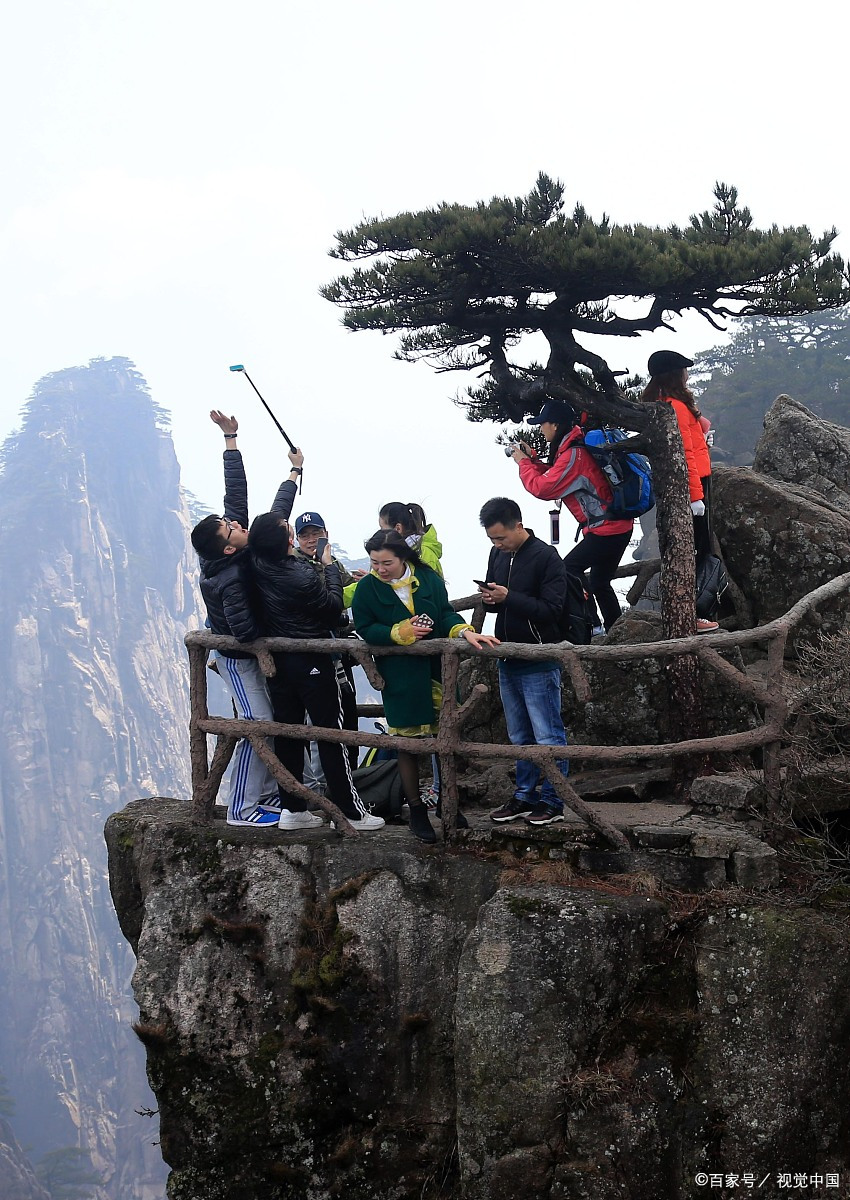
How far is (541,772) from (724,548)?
451 cm

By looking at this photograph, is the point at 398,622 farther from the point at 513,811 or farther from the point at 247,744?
the point at 247,744

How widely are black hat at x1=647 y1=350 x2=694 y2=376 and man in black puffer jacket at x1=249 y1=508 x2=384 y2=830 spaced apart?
13.9 feet

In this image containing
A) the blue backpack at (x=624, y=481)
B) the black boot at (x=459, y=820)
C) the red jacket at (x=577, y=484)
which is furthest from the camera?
the blue backpack at (x=624, y=481)

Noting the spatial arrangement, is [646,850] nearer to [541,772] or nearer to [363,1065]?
[541,772]

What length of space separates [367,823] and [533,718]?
4.89 feet

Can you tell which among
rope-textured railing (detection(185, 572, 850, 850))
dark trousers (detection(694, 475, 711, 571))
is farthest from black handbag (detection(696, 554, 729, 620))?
rope-textured railing (detection(185, 572, 850, 850))

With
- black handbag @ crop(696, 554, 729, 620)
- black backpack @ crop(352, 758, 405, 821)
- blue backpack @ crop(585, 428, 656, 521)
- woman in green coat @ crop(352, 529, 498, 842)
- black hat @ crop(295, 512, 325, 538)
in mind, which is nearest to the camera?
woman in green coat @ crop(352, 529, 498, 842)

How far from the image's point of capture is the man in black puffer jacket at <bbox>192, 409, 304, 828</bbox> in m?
6.89

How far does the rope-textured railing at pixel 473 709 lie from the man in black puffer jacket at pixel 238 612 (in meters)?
0.22

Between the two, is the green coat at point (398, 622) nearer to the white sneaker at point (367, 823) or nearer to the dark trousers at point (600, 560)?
the white sneaker at point (367, 823)

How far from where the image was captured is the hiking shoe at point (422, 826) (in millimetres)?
6867

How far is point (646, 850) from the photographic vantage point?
6.48 metres

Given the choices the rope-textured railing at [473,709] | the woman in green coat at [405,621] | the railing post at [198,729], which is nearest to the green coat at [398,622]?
the woman in green coat at [405,621]

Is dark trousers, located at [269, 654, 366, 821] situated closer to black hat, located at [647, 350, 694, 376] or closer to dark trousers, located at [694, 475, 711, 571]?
dark trousers, located at [694, 475, 711, 571]
